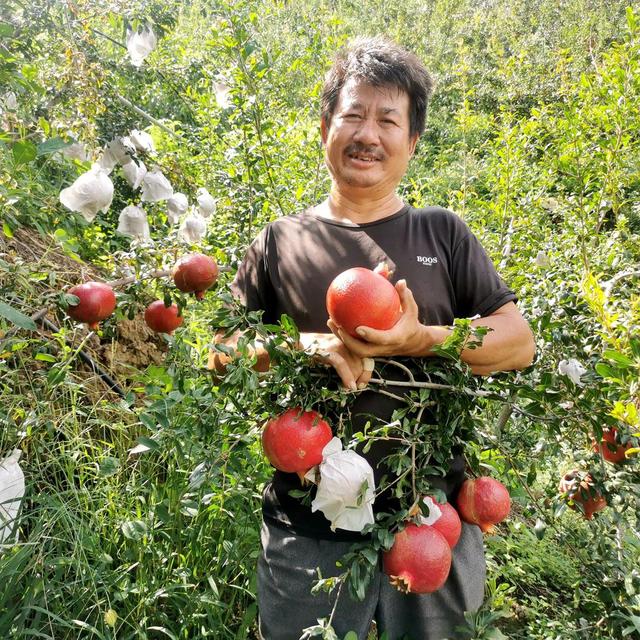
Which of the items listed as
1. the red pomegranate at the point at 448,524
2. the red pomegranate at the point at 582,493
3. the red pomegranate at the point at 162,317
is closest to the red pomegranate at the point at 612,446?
the red pomegranate at the point at 582,493

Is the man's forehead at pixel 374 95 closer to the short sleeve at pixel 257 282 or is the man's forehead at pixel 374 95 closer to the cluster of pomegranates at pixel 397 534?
the short sleeve at pixel 257 282

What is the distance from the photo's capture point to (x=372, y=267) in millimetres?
1460

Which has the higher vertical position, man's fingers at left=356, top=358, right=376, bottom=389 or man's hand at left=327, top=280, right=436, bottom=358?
man's hand at left=327, top=280, right=436, bottom=358

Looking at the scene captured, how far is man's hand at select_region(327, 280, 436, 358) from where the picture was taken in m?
1.15

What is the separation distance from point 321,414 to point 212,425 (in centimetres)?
26

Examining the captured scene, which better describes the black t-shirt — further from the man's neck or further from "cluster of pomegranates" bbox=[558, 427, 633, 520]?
"cluster of pomegranates" bbox=[558, 427, 633, 520]

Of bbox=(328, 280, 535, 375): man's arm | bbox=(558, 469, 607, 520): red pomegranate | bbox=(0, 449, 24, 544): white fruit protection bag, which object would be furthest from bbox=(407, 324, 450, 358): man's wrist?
bbox=(0, 449, 24, 544): white fruit protection bag

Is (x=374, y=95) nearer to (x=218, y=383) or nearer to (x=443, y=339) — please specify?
(x=443, y=339)

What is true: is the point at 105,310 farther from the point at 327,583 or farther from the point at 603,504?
the point at 603,504

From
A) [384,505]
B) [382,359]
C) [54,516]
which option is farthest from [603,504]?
[54,516]

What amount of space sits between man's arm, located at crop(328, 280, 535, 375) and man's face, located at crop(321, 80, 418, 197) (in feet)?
1.38

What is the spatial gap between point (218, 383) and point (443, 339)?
0.55 metres

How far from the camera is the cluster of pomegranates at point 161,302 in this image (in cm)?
162

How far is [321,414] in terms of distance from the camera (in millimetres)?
1294
